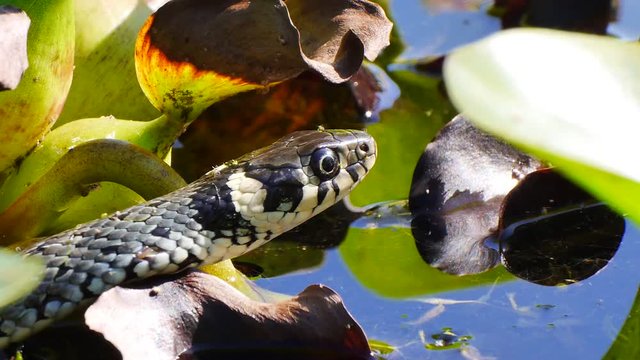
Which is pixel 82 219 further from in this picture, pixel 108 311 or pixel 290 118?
pixel 290 118

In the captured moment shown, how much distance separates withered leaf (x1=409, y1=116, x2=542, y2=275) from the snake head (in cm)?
14

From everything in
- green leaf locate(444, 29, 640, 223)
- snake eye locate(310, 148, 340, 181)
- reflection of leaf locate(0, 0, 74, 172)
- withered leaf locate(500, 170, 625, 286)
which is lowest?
withered leaf locate(500, 170, 625, 286)

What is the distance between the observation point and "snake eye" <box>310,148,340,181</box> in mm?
2115

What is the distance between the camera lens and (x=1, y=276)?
55.3 inches

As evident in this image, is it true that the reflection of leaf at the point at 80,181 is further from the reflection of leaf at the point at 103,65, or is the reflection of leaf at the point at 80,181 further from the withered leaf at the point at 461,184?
the withered leaf at the point at 461,184

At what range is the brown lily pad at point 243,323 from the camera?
5.52 ft

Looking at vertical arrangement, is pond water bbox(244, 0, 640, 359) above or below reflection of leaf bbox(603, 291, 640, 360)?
below

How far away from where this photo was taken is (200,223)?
1942 millimetres

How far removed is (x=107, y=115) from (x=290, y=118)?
0.60 metres

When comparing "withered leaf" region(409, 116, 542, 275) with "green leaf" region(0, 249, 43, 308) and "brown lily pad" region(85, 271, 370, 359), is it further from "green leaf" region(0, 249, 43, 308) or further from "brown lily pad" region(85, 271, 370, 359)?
"green leaf" region(0, 249, 43, 308)

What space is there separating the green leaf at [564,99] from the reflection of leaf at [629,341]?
0.34 meters

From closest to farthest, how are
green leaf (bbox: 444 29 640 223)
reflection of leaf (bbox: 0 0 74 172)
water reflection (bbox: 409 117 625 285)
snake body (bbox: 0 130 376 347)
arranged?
green leaf (bbox: 444 29 640 223), snake body (bbox: 0 130 376 347), reflection of leaf (bbox: 0 0 74 172), water reflection (bbox: 409 117 625 285)

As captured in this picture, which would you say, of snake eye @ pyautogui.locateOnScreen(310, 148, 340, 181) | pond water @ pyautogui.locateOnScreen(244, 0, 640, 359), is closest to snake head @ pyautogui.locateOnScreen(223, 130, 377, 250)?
snake eye @ pyautogui.locateOnScreen(310, 148, 340, 181)

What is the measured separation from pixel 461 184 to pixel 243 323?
27.0 inches
